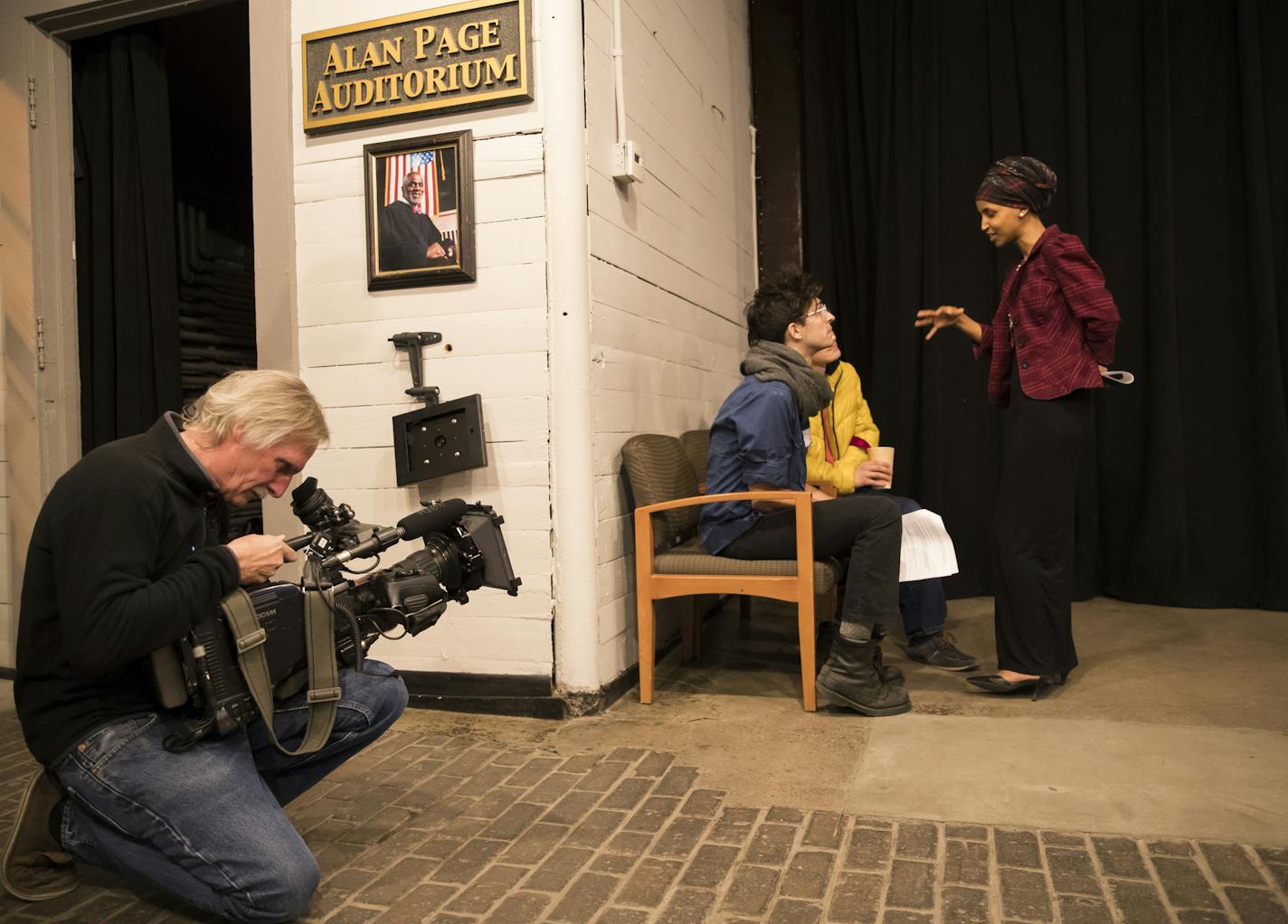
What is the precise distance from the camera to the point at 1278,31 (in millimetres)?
3982

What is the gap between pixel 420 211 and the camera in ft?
9.84

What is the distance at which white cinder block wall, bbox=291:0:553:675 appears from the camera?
2.92 m

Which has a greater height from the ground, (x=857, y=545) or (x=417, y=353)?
(x=417, y=353)

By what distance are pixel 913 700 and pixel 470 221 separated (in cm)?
195

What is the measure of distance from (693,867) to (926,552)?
5.51ft

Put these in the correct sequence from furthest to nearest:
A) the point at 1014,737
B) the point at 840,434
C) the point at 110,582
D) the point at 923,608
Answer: the point at 840,434, the point at 923,608, the point at 1014,737, the point at 110,582

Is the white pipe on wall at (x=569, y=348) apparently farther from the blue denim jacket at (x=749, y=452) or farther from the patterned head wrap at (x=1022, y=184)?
the patterned head wrap at (x=1022, y=184)

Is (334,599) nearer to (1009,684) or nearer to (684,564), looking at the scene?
(684,564)

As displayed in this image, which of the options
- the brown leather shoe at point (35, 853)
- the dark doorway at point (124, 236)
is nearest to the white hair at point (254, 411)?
the brown leather shoe at point (35, 853)

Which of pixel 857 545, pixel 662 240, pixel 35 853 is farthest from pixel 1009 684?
pixel 35 853

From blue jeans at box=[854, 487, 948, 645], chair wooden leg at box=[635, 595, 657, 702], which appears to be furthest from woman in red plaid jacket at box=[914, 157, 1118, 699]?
chair wooden leg at box=[635, 595, 657, 702]

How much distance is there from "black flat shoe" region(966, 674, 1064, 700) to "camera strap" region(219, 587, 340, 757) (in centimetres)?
194

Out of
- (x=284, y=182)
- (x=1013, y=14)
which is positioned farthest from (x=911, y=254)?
(x=284, y=182)

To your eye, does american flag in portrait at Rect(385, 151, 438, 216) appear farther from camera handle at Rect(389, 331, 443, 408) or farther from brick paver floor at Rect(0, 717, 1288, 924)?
brick paver floor at Rect(0, 717, 1288, 924)
